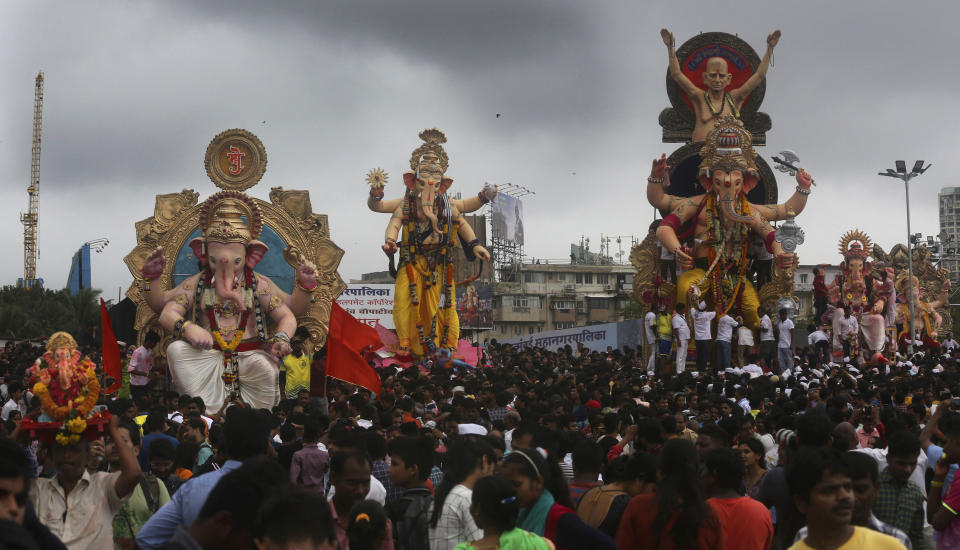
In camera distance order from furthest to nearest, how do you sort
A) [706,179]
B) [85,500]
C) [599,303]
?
[599,303] < [706,179] < [85,500]

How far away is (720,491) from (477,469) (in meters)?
1.20

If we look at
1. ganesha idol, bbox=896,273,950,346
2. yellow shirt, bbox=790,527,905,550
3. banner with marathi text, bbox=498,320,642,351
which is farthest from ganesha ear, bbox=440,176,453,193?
yellow shirt, bbox=790,527,905,550

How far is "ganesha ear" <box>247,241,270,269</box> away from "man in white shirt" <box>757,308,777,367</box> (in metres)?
9.82

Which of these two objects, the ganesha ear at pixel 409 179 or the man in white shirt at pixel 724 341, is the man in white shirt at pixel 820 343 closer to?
the man in white shirt at pixel 724 341

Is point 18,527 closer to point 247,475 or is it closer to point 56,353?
point 247,475

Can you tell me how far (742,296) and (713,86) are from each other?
4988 millimetres

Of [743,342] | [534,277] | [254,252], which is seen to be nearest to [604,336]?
[743,342]

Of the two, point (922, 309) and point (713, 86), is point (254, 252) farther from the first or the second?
point (922, 309)

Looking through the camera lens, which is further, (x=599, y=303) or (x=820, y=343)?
(x=599, y=303)

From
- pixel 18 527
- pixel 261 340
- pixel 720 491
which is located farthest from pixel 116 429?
pixel 261 340

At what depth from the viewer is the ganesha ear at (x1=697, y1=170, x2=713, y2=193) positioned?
943 inches

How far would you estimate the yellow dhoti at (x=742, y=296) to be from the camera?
23.8 m

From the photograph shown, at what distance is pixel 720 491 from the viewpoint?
5801 millimetres

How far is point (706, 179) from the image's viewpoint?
24.1m
